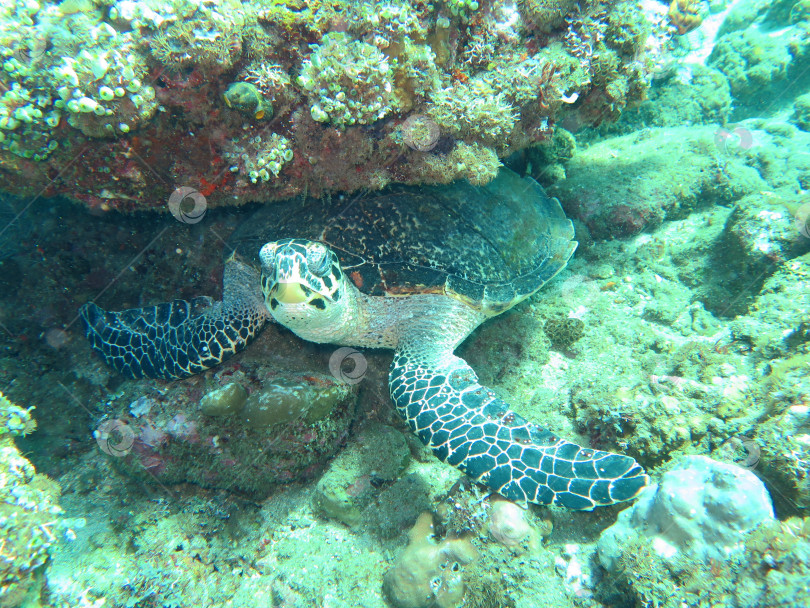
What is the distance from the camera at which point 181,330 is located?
3.57m

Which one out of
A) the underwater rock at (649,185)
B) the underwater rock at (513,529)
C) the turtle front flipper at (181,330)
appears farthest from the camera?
the underwater rock at (649,185)

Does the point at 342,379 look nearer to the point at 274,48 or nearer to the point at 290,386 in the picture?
Result: the point at 290,386

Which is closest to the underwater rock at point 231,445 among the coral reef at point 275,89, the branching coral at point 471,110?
the coral reef at point 275,89

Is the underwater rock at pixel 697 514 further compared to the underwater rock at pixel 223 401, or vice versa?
the underwater rock at pixel 223 401

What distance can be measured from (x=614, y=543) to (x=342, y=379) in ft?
7.78

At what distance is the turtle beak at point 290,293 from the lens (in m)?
2.92

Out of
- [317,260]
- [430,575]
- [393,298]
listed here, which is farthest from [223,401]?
[430,575]

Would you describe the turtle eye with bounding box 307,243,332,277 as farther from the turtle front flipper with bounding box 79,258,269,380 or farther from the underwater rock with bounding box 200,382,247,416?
the underwater rock with bounding box 200,382,247,416

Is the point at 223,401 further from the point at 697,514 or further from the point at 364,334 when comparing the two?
the point at 697,514

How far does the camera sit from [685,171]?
5180mm

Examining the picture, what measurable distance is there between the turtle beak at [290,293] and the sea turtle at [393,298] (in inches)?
0.4

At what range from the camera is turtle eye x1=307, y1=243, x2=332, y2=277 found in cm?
301

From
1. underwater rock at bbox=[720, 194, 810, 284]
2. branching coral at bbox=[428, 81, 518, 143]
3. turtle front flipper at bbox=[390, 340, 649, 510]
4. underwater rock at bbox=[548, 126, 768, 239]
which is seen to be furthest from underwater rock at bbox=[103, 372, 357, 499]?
underwater rock at bbox=[720, 194, 810, 284]

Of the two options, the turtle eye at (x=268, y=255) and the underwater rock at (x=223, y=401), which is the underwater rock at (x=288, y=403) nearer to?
the underwater rock at (x=223, y=401)
